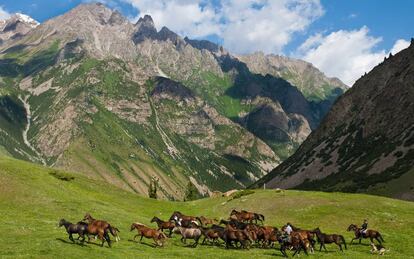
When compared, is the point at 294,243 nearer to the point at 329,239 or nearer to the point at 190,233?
the point at 329,239

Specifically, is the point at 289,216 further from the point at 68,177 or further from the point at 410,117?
the point at 410,117

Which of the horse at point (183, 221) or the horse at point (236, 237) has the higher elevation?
the horse at point (183, 221)

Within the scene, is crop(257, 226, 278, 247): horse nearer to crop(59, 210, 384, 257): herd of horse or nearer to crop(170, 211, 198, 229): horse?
crop(59, 210, 384, 257): herd of horse

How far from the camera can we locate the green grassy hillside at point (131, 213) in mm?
41250

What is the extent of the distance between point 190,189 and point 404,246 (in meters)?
109

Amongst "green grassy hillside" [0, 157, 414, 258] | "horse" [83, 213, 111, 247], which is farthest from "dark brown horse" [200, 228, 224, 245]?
"horse" [83, 213, 111, 247]

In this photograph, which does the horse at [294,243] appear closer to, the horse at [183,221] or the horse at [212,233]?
the horse at [212,233]

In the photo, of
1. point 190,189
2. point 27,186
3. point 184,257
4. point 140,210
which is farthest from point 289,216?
point 190,189

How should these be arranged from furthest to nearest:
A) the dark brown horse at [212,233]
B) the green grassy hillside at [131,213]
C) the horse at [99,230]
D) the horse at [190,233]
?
1. the dark brown horse at [212,233]
2. the horse at [190,233]
3. the horse at [99,230]
4. the green grassy hillside at [131,213]

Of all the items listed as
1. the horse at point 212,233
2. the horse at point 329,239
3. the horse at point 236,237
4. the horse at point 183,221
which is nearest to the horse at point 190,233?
the horse at point 212,233

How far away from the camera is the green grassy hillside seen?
41.2m

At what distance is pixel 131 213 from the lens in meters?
72.7

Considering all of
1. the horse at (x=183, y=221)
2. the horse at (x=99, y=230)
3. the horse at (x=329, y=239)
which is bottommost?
the horse at (x=99, y=230)

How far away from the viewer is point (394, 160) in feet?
515
